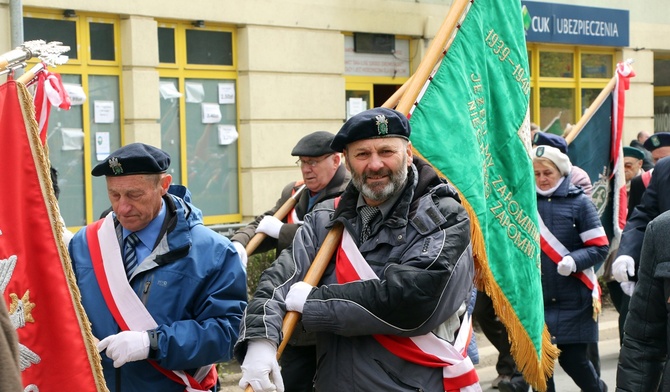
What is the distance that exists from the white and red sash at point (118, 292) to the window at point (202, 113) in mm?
8695

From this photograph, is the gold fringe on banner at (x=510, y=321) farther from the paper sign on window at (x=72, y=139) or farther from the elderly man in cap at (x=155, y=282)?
the paper sign on window at (x=72, y=139)

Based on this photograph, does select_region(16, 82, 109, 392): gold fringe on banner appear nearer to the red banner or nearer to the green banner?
the red banner

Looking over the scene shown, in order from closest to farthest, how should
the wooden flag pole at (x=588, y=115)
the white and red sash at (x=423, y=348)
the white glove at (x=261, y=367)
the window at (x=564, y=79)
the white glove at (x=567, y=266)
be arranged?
the white glove at (x=261, y=367)
the white and red sash at (x=423, y=348)
the white glove at (x=567, y=266)
the wooden flag pole at (x=588, y=115)
the window at (x=564, y=79)

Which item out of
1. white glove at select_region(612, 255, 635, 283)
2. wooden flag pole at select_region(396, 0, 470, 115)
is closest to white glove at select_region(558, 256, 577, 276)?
white glove at select_region(612, 255, 635, 283)

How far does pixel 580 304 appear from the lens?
7332 mm

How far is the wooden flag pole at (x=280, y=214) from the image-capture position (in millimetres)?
6582

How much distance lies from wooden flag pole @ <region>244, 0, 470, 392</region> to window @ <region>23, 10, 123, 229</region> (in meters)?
7.30

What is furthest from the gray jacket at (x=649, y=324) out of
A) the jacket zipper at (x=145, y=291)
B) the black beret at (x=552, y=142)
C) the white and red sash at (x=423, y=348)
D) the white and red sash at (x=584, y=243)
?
the black beret at (x=552, y=142)

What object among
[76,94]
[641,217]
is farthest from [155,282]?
[76,94]

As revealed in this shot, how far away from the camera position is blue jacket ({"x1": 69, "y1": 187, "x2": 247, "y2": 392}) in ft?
14.3

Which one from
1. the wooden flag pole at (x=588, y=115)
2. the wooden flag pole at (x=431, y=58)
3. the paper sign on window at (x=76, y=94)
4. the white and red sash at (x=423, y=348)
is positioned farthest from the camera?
the paper sign on window at (x=76, y=94)

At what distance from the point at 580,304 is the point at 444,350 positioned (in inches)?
135

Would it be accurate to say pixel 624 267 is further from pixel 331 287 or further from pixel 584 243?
pixel 331 287

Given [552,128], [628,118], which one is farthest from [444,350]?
[628,118]
